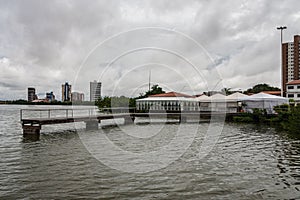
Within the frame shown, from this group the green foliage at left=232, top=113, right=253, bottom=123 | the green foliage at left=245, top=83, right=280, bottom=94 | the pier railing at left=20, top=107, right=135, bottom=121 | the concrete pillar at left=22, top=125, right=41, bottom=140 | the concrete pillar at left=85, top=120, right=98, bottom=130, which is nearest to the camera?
the concrete pillar at left=22, top=125, right=41, bottom=140

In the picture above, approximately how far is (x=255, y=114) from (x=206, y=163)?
17874mm

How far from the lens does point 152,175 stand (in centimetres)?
663

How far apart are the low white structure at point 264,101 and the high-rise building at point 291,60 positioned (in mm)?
50061

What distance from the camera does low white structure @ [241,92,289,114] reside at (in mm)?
25244

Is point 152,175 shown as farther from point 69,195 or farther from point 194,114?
point 194,114

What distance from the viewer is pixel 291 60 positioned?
76.1 meters

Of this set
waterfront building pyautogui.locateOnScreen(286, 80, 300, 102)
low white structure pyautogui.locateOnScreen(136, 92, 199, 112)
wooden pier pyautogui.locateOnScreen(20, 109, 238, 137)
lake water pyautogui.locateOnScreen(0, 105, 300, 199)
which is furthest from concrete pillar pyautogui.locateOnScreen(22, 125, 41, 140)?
waterfront building pyautogui.locateOnScreen(286, 80, 300, 102)

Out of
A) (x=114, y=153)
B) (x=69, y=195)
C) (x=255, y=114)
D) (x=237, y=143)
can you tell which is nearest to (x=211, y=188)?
(x=69, y=195)

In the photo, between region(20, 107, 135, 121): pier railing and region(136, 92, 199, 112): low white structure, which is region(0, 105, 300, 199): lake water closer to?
region(20, 107, 135, 121): pier railing

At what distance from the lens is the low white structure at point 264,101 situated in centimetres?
2524

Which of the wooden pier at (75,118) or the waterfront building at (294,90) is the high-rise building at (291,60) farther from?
the wooden pier at (75,118)

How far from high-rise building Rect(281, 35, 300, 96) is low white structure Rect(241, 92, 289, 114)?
164 ft

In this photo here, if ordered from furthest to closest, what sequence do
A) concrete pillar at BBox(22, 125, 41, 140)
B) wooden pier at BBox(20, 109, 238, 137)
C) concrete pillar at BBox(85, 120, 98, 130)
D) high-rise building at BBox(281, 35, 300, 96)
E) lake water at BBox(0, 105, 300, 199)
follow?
high-rise building at BBox(281, 35, 300, 96) < concrete pillar at BBox(85, 120, 98, 130) < wooden pier at BBox(20, 109, 238, 137) < concrete pillar at BBox(22, 125, 41, 140) < lake water at BBox(0, 105, 300, 199)

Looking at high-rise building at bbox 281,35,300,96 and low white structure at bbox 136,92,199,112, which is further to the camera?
high-rise building at bbox 281,35,300,96
